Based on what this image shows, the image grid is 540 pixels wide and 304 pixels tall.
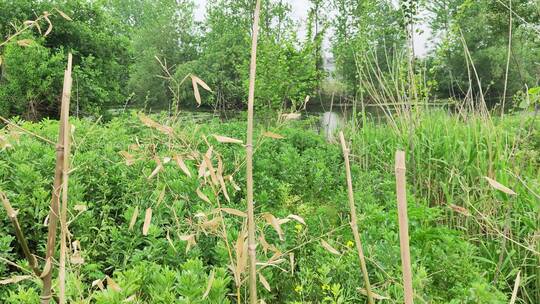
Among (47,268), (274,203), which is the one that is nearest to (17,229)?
(47,268)

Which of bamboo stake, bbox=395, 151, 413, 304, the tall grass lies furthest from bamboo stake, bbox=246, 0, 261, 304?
the tall grass

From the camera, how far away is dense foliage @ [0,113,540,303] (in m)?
1.42

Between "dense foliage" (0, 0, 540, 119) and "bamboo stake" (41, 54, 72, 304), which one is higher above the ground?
"dense foliage" (0, 0, 540, 119)

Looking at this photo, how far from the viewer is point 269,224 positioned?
1.05m

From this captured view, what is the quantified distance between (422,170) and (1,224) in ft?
11.4

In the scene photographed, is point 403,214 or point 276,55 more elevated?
point 276,55

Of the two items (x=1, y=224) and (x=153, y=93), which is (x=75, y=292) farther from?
(x=153, y=93)

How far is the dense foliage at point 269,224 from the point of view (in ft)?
4.65

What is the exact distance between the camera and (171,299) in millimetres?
1377

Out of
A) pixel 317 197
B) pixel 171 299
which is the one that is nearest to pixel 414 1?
pixel 317 197

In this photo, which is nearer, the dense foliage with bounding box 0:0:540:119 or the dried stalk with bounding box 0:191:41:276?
the dried stalk with bounding box 0:191:41:276

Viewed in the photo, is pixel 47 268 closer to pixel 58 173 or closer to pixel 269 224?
pixel 58 173

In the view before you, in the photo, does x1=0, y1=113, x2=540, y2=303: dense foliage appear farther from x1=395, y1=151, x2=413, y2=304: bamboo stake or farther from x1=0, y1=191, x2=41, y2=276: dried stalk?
x1=395, y1=151, x2=413, y2=304: bamboo stake

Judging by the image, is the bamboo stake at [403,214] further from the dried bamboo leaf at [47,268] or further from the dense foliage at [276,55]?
the dense foliage at [276,55]
